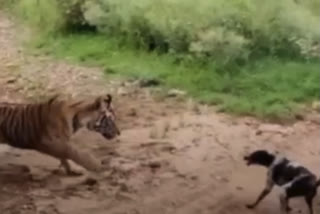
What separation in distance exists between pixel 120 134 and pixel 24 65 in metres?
1.35

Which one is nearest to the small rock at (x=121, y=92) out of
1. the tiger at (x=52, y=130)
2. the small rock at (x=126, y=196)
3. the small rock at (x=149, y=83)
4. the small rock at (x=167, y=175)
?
the small rock at (x=149, y=83)

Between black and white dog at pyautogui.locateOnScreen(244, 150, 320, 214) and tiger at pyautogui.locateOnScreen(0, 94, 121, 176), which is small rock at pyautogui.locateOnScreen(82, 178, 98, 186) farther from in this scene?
black and white dog at pyautogui.locateOnScreen(244, 150, 320, 214)

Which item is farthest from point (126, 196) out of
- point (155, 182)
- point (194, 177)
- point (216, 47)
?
point (216, 47)

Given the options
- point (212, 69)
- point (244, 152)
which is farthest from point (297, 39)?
point (244, 152)

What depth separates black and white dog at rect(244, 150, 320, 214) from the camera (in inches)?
120

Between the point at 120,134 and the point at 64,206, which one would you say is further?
the point at 120,134

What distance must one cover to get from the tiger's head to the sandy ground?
0.22 meters

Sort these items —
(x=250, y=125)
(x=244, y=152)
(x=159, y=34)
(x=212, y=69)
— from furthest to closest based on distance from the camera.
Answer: (x=159, y=34) → (x=212, y=69) → (x=250, y=125) → (x=244, y=152)

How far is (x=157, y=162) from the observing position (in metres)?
3.77

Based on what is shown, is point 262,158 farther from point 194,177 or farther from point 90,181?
point 90,181

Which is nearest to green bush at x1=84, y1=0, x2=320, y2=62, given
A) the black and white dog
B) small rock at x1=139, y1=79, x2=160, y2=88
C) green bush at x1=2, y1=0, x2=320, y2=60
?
green bush at x1=2, y1=0, x2=320, y2=60

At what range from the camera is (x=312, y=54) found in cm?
A: 502

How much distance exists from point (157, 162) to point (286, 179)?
0.79 metres

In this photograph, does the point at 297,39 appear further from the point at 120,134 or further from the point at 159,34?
the point at 120,134
